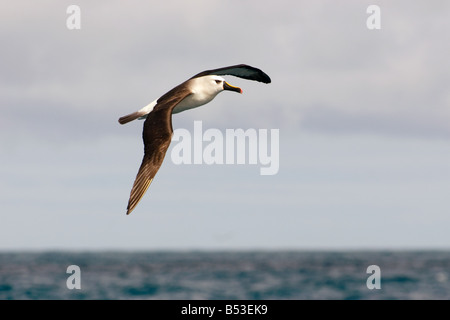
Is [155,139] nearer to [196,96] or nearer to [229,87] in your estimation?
[196,96]

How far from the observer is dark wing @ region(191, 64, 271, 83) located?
49.2 ft

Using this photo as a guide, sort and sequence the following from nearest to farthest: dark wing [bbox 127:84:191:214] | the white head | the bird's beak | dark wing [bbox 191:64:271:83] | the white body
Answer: dark wing [bbox 127:84:191:214] < the white body < the white head < the bird's beak < dark wing [bbox 191:64:271:83]

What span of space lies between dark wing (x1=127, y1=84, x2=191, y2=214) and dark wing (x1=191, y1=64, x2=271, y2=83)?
1.35 metres

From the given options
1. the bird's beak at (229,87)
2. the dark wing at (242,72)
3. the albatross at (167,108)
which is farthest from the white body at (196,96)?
the dark wing at (242,72)

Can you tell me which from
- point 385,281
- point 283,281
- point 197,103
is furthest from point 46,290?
point 197,103

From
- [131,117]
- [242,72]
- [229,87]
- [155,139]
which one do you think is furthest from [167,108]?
[242,72]

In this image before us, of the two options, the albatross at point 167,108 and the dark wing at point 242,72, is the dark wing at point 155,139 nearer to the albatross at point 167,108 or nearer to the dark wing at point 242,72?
the albatross at point 167,108

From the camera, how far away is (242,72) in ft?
50.9

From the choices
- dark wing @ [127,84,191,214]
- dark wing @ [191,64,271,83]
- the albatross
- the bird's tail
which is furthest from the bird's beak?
the bird's tail

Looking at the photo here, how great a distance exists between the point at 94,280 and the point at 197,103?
53.2 metres

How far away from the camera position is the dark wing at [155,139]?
11938 millimetres

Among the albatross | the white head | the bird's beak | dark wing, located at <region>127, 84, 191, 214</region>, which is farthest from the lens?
the bird's beak

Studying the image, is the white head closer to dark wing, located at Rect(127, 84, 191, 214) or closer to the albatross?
the albatross

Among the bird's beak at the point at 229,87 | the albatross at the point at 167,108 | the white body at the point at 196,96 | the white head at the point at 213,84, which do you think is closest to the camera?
the albatross at the point at 167,108
